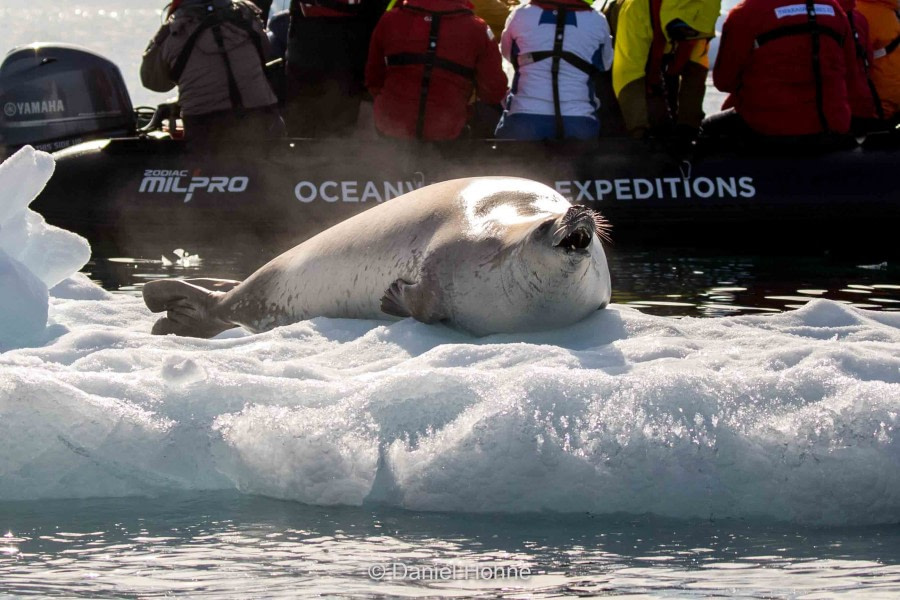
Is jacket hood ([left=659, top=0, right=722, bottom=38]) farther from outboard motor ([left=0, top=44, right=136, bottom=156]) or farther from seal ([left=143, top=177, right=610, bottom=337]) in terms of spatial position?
outboard motor ([left=0, top=44, right=136, bottom=156])

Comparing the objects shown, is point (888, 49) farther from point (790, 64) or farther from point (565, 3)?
point (565, 3)

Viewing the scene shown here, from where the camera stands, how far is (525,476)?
3277mm

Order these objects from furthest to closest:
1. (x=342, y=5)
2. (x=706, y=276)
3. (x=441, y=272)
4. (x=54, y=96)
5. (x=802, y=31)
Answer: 1. (x=54, y=96)
2. (x=342, y=5)
3. (x=802, y=31)
4. (x=706, y=276)
5. (x=441, y=272)

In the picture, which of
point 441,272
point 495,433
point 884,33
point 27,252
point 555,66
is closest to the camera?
point 495,433

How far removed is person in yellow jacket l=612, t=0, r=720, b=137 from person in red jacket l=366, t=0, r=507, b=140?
0.87 m

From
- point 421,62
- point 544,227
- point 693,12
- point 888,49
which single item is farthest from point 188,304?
point 888,49

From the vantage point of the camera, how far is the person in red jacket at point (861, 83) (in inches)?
375

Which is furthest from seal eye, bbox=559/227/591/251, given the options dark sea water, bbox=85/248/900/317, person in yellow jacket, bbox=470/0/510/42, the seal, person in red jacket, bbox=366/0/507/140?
person in yellow jacket, bbox=470/0/510/42

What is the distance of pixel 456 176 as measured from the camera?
9.18 m

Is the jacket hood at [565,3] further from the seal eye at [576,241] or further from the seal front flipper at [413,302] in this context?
the seal eye at [576,241]

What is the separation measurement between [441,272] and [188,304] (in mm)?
1420

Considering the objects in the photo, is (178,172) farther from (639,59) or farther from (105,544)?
(105,544)

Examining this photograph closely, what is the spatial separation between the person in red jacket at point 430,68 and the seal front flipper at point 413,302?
15.2 ft

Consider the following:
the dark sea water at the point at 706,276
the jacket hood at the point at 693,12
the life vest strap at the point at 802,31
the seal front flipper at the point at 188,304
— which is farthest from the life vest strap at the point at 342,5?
the seal front flipper at the point at 188,304
